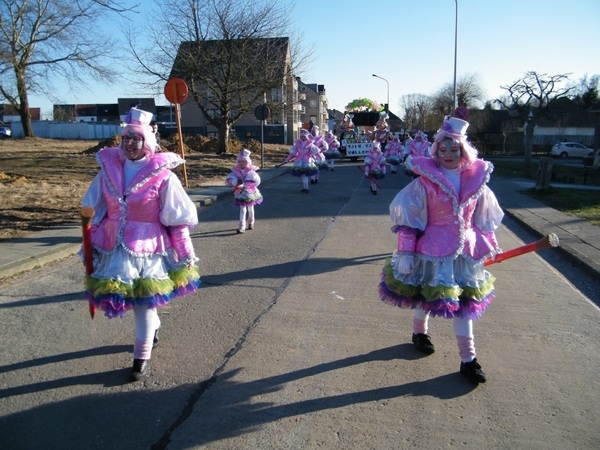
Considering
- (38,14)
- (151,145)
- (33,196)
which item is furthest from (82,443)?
(38,14)

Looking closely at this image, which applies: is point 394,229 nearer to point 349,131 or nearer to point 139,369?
point 139,369

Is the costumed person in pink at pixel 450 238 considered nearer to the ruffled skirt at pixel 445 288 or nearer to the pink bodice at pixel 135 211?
the ruffled skirt at pixel 445 288

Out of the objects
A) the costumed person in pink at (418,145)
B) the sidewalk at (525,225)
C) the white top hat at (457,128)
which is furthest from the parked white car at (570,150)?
the white top hat at (457,128)

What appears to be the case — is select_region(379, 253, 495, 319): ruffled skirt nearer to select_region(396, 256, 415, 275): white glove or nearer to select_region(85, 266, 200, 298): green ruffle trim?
select_region(396, 256, 415, 275): white glove

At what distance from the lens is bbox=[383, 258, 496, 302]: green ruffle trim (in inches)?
148

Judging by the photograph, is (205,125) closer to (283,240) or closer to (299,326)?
(283,240)

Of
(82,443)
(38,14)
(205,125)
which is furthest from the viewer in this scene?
(205,125)

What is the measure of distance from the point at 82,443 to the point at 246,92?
25101 millimetres

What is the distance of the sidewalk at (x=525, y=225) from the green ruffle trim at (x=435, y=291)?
3.82m

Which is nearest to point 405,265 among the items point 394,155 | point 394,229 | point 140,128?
point 394,229

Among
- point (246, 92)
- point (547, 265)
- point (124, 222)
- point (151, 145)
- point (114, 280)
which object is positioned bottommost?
point (547, 265)

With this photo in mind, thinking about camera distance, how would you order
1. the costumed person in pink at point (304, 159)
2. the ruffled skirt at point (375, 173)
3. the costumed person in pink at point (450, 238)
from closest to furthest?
the costumed person in pink at point (450, 238), the ruffled skirt at point (375, 173), the costumed person in pink at point (304, 159)

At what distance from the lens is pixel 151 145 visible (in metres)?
4.01

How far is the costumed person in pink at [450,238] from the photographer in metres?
3.86
